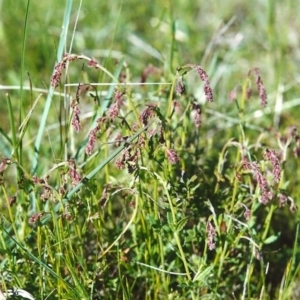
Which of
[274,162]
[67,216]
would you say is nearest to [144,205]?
[67,216]

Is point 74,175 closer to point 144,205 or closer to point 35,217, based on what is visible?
point 35,217

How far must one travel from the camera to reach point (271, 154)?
61.6 inches

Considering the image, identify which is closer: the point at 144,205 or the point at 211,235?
the point at 211,235

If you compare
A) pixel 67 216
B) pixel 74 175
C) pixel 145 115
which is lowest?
pixel 67 216

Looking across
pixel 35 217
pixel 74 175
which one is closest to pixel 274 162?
pixel 74 175

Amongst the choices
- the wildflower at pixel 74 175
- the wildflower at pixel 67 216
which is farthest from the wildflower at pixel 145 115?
the wildflower at pixel 67 216

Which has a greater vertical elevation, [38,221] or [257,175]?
[257,175]

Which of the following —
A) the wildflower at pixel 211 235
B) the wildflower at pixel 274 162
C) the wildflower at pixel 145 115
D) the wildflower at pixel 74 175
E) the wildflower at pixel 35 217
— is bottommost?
the wildflower at pixel 35 217

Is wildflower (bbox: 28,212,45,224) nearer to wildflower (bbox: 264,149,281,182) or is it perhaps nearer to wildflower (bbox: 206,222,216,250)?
wildflower (bbox: 206,222,216,250)

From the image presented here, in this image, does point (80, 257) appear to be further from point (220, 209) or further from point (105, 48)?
point (105, 48)

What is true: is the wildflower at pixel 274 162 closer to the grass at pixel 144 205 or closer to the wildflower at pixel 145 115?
the grass at pixel 144 205

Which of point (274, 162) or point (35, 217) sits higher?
point (274, 162)

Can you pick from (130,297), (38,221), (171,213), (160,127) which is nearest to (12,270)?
(38,221)

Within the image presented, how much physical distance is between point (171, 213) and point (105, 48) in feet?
5.77
